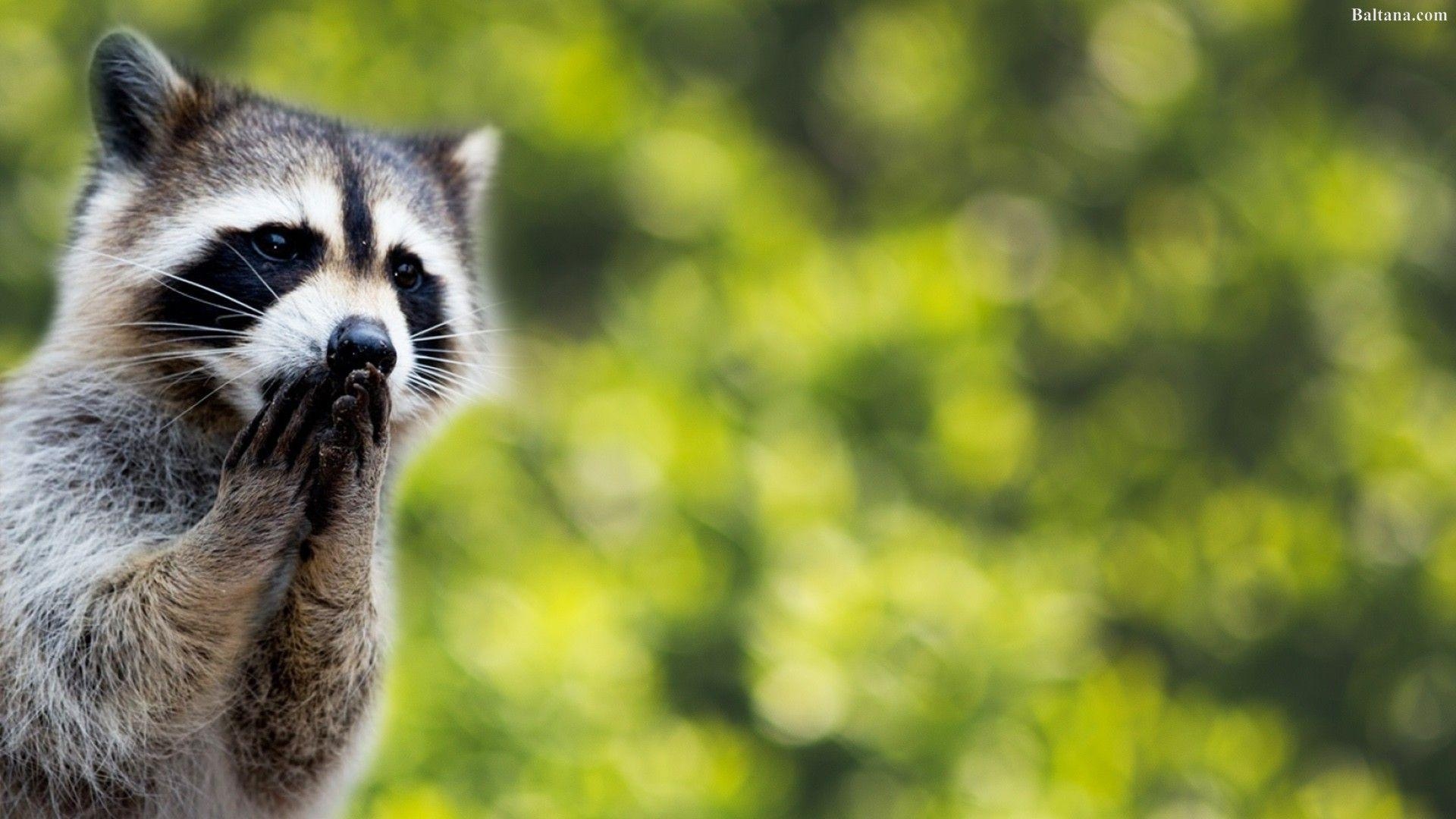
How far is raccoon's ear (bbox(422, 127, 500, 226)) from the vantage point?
3.67 meters

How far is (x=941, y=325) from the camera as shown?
8.70 meters

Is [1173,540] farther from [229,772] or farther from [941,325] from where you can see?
[229,772]

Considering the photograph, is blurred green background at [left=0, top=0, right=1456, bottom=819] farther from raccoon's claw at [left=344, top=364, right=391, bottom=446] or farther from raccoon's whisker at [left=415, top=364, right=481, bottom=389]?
raccoon's claw at [left=344, top=364, right=391, bottom=446]

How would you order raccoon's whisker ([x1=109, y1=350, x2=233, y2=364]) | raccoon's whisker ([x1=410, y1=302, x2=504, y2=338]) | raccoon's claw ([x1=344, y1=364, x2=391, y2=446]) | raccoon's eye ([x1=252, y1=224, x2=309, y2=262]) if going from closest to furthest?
raccoon's claw ([x1=344, y1=364, x2=391, y2=446]) → raccoon's whisker ([x1=109, y1=350, x2=233, y2=364]) → raccoon's eye ([x1=252, y1=224, x2=309, y2=262]) → raccoon's whisker ([x1=410, y1=302, x2=504, y2=338])

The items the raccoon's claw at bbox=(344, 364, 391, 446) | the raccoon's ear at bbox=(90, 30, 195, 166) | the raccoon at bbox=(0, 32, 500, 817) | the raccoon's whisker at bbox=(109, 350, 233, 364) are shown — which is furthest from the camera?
the raccoon's ear at bbox=(90, 30, 195, 166)

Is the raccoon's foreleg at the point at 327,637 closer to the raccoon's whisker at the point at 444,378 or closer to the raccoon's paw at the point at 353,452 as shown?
the raccoon's paw at the point at 353,452

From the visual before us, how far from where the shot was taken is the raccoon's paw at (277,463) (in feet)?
8.31

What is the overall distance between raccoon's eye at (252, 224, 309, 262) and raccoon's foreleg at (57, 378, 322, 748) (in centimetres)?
44

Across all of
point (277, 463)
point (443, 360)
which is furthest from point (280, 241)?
point (277, 463)

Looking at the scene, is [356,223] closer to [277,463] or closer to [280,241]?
[280,241]

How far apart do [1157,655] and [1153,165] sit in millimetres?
3525

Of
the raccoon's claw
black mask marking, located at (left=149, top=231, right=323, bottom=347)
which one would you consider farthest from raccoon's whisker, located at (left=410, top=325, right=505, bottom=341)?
the raccoon's claw

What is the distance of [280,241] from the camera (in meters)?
2.89

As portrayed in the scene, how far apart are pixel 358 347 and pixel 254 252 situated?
45 centimetres
